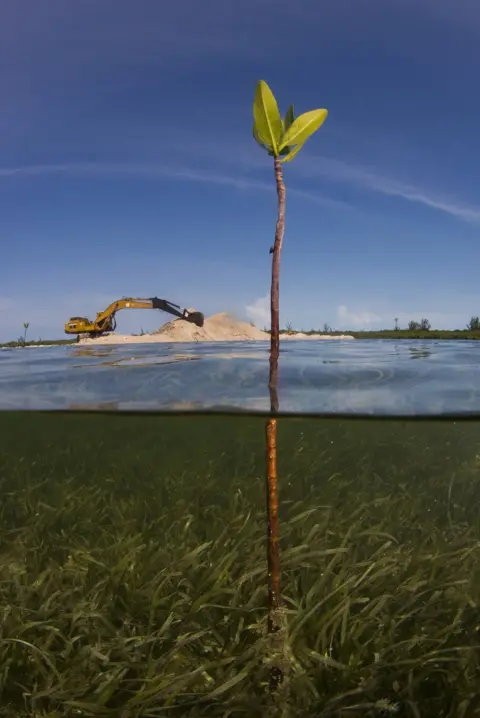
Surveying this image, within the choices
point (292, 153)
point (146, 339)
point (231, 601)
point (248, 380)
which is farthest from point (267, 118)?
point (146, 339)

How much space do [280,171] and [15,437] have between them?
40.0 feet

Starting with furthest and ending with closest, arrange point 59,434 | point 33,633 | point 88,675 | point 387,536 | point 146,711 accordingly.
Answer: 1. point 59,434
2. point 387,536
3. point 33,633
4. point 88,675
5. point 146,711

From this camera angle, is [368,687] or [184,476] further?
[184,476]

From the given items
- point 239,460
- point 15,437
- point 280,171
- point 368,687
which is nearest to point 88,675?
point 368,687

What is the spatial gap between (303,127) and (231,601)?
308 centimetres

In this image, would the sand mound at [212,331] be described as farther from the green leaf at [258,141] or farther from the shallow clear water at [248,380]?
the green leaf at [258,141]

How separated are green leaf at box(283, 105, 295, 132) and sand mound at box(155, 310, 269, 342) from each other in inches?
142

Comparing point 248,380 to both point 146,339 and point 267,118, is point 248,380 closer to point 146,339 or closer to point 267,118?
point 146,339

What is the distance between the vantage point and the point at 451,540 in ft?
16.4

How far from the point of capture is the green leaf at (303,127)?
2014mm

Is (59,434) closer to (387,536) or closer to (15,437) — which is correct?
(15,437)

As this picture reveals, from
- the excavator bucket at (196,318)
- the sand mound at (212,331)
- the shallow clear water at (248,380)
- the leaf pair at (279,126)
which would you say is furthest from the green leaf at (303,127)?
the excavator bucket at (196,318)

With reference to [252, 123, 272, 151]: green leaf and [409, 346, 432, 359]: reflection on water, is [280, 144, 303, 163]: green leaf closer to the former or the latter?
[252, 123, 272, 151]: green leaf

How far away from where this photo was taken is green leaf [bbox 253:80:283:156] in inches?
75.9
